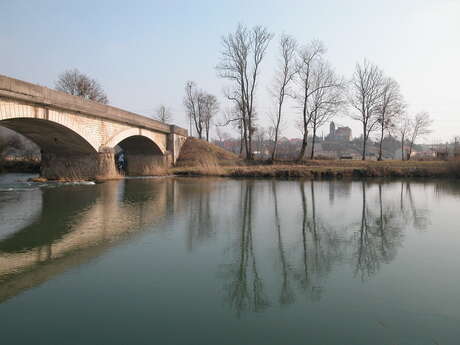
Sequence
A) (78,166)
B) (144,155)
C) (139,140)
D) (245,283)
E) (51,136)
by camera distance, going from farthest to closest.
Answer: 1. (144,155)
2. (139,140)
3. (78,166)
4. (51,136)
5. (245,283)

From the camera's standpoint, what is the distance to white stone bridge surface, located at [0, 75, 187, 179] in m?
13.6

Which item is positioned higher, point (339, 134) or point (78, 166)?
point (339, 134)

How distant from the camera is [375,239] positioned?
706cm

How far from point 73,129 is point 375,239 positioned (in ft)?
50.5

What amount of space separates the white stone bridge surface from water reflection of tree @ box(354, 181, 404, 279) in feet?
43.5

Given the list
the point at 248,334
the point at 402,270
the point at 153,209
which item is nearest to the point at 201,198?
the point at 153,209

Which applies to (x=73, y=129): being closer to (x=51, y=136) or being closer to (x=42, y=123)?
(x=42, y=123)

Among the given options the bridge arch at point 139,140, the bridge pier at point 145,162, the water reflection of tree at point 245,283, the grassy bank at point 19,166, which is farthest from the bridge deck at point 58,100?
Answer: the grassy bank at point 19,166

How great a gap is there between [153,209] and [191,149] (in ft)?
82.4

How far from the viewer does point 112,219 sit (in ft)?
28.5

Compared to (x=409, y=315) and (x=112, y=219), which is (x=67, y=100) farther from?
(x=409, y=315)

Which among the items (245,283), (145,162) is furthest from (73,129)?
(245,283)

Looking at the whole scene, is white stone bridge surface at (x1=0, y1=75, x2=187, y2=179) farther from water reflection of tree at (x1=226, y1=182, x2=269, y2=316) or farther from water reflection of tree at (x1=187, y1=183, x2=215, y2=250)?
water reflection of tree at (x1=226, y1=182, x2=269, y2=316)

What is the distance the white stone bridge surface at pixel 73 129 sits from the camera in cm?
1359
